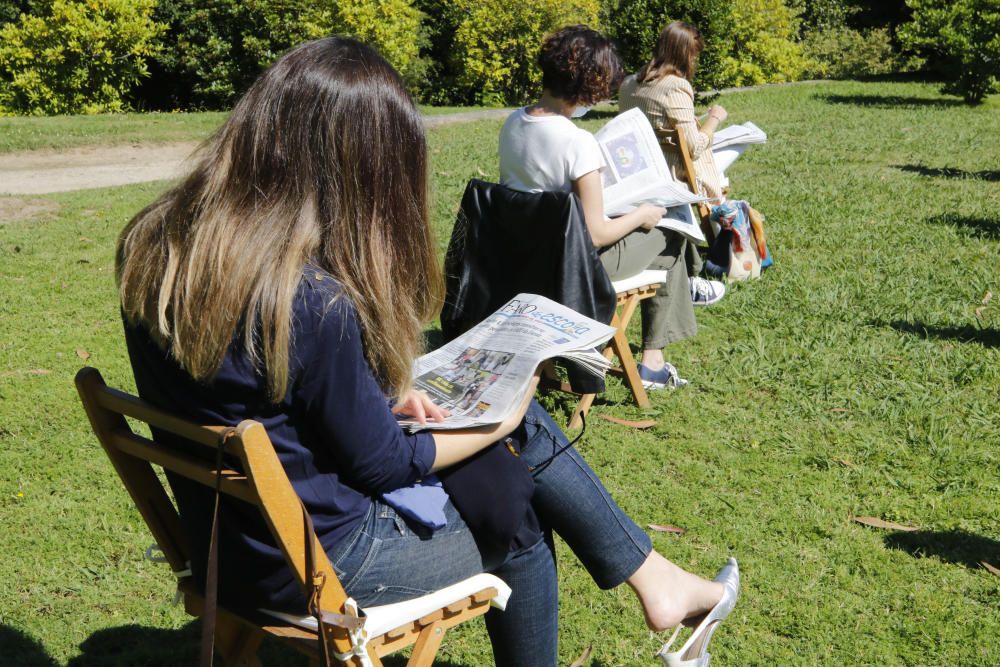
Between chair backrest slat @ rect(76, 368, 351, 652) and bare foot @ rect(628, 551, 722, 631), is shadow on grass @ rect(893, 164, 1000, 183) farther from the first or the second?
chair backrest slat @ rect(76, 368, 351, 652)

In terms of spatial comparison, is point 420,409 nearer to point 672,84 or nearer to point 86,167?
point 672,84

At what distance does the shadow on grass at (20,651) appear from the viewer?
2.79 meters

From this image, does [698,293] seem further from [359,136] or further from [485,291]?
[359,136]

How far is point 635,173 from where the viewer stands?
4.57 m

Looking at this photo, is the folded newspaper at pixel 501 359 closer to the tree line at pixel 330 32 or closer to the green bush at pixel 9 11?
the tree line at pixel 330 32

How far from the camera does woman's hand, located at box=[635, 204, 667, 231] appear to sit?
428 centimetres

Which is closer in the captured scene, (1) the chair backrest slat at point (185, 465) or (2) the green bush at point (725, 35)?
(1) the chair backrest slat at point (185, 465)

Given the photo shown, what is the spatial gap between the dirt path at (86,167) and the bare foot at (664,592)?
903cm

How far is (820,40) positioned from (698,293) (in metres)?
24.0

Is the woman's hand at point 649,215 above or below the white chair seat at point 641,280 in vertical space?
above

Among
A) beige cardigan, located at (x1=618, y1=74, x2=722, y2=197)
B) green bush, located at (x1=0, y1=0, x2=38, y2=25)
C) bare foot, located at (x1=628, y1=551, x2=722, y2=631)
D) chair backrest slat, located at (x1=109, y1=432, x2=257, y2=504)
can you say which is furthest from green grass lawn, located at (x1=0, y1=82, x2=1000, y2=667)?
green bush, located at (x1=0, y1=0, x2=38, y2=25)

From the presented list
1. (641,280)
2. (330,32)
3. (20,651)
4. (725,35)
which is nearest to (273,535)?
(20,651)

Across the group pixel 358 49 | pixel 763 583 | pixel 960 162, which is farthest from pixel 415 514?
pixel 960 162

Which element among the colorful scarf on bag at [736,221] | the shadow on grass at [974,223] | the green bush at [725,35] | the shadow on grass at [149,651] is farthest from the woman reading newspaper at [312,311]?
the green bush at [725,35]
